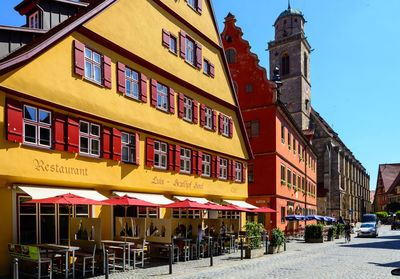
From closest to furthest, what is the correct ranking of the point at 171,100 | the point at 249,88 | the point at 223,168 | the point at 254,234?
the point at 254,234 → the point at 171,100 → the point at 223,168 → the point at 249,88

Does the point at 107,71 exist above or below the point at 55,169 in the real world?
above

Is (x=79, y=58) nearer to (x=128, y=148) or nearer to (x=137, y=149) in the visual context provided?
(x=128, y=148)

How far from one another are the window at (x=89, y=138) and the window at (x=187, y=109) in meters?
6.98

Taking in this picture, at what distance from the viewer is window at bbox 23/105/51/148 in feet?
44.1

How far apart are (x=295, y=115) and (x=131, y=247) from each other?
55.7 metres

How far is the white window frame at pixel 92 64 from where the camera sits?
16.0 m

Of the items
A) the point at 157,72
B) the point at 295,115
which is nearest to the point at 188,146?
the point at 157,72

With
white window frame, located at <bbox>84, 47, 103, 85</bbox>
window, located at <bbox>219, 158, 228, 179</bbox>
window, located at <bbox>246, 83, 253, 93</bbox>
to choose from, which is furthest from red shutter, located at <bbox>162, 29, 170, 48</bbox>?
window, located at <bbox>246, 83, 253, 93</bbox>

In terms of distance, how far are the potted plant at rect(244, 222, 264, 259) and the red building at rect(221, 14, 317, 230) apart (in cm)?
1352

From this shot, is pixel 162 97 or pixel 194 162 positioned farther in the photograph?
pixel 194 162

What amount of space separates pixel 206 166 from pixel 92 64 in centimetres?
1075

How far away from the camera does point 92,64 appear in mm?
16344

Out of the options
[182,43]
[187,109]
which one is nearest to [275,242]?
[187,109]

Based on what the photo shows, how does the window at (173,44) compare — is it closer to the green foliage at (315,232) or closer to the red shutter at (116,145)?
the red shutter at (116,145)
